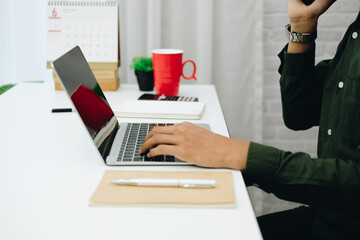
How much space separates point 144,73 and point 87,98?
528 millimetres

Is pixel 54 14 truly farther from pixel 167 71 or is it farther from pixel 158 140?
pixel 158 140

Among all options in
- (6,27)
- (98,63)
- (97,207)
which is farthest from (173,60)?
(6,27)

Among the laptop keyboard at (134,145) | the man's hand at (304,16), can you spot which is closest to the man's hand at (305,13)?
the man's hand at (304,16)

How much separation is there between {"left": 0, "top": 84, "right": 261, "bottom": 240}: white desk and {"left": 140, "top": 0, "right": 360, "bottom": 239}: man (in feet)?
0.14

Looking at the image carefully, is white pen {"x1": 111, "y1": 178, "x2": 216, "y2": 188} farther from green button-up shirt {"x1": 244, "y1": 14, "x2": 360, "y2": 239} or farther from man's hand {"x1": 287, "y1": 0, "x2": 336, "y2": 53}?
man's hand {"x1": 287, "y1": 0, "x2": 336, "y2": 53}

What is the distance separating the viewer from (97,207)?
1.95 feet

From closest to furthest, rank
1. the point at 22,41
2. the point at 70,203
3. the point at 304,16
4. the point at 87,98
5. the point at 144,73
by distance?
the point at 70,203
the point at 87,98
the point at 304,16
the point at 144,73
the point at 22,41

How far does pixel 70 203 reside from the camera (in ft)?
2.00

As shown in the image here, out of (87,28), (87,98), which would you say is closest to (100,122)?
(87,98)

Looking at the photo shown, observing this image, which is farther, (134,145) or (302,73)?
(302,73)

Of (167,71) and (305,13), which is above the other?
(305,13)

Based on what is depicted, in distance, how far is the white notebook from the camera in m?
1.06

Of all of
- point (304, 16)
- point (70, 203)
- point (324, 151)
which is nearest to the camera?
point (70, 203)

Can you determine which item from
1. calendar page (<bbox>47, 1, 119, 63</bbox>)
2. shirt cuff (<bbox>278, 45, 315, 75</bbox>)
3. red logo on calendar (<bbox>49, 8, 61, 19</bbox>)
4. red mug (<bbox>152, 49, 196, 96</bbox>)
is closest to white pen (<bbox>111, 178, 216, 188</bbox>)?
shirt cuff (<bbox>278, 45, 315, 75</bbox>)
